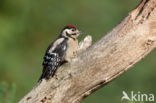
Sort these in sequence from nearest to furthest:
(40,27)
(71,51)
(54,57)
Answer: (71,51)
(54,57)
(40,27)

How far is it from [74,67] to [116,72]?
1.23ft

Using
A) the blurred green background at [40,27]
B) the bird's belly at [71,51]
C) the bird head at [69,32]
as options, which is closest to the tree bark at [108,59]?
the bird's belly at [71,51]

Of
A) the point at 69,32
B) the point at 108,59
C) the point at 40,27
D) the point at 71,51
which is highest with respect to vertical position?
the point at 40,27

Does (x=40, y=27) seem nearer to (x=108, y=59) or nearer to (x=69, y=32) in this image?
(x=69, y=32)

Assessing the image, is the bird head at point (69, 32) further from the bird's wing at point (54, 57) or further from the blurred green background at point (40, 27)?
the blurred green background at point (40, 27)

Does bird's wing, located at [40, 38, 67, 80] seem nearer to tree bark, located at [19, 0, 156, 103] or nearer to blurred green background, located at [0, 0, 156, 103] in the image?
tree bark, located at [19, 0, 156, 103]

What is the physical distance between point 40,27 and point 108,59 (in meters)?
10.00

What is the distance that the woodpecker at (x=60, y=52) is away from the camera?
7.17 m

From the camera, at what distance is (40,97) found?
7020 mm

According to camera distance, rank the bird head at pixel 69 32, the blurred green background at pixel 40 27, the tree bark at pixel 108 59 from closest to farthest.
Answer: the tree bark at pixel 108 59 < the bird head at pixel 69 32 < the blurred green background at pixel 40 27

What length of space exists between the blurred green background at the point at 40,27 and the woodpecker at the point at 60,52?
684cm

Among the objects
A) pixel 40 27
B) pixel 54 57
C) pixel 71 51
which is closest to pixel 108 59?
pixel 71 51

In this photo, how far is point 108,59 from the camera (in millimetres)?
6867

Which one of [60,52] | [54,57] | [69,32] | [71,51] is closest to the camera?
[71,51]
